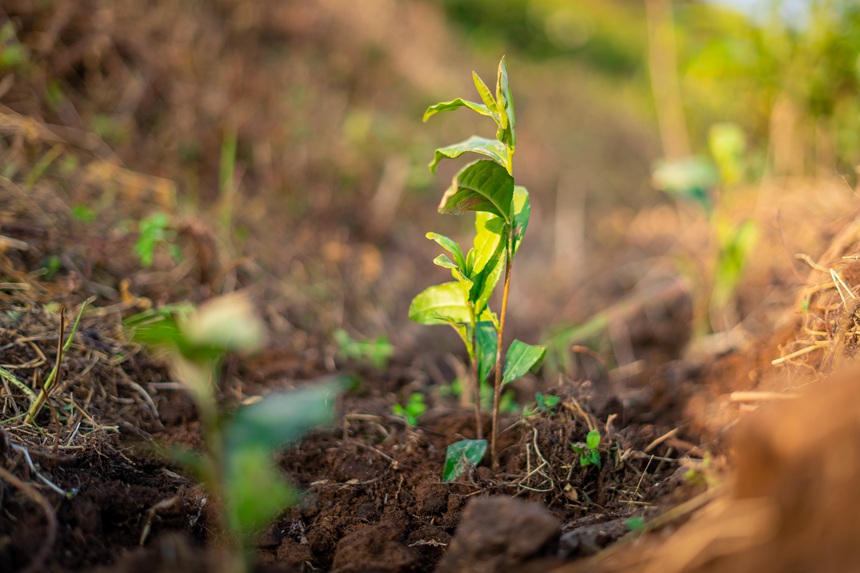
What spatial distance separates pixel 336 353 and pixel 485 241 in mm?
923

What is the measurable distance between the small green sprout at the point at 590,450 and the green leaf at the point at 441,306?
1.18 ft

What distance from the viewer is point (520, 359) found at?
4.42 ft

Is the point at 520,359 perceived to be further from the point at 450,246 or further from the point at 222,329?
the point at 222,329

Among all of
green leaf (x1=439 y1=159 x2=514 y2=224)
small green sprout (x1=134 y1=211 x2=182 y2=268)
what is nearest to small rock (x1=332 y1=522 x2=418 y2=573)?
green leaf (x1=439 y1=159 x2=514 y2=224)

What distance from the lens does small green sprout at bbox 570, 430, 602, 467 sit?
4.33 feet

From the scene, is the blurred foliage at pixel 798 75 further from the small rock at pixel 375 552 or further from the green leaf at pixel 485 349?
the small rock at pixel 375 552

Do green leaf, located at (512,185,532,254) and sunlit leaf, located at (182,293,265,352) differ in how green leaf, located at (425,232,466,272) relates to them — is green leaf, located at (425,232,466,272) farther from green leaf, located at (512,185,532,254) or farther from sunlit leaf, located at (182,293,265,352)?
sunlit leaf, located at (182,293,265,352)

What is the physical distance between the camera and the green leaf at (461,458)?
1311 millimetres

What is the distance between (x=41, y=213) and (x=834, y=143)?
3.25m

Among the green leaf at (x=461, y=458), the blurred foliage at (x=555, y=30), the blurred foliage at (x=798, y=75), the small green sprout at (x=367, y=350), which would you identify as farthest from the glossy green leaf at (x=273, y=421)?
the blurred foliage at (x=555, y=30)

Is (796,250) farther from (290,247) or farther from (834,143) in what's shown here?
(290,247)

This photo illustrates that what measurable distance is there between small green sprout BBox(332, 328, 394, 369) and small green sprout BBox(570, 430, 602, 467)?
761 mm

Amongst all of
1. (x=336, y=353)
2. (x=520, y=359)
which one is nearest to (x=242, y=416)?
(x=520, y=359)

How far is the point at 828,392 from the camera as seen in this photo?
817 millimetres
